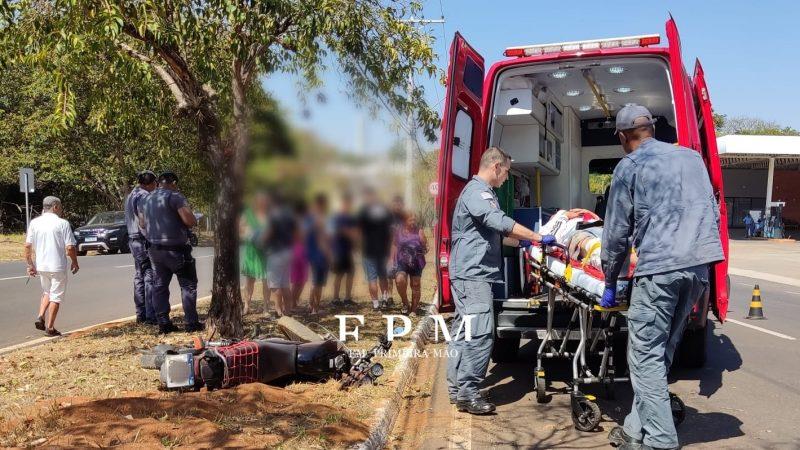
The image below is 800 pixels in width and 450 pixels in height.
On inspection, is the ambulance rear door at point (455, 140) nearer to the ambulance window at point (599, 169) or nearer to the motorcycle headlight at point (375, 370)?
the motorcycle headlight at point (375, 370)

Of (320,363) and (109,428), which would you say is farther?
(320,363)

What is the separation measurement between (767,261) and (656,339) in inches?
845

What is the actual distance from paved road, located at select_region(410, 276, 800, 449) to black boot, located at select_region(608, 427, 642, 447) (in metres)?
0.09

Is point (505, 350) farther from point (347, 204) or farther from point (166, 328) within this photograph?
point (166, 328)

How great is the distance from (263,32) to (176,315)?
450 cm

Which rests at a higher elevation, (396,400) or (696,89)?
(696,89)

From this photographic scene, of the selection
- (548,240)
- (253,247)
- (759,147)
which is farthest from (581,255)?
(759,147)

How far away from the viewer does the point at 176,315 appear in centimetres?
907

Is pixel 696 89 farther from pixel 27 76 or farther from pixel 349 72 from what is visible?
pixel 27 76

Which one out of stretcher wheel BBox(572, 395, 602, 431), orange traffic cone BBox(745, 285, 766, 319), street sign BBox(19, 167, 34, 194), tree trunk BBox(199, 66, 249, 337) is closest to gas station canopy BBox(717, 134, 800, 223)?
orange traffic cone BBox(745, 285, 766, 319)

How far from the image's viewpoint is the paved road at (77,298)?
891cm

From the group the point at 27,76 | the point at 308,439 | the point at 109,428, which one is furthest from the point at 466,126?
the point at 27,76

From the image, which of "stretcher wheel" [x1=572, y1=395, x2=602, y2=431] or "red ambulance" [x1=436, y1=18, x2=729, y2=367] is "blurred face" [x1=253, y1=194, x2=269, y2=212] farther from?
"stretcher wheel" [x1=572, y1=395, x2=602, y2=431]

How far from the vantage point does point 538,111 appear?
25.4ft
